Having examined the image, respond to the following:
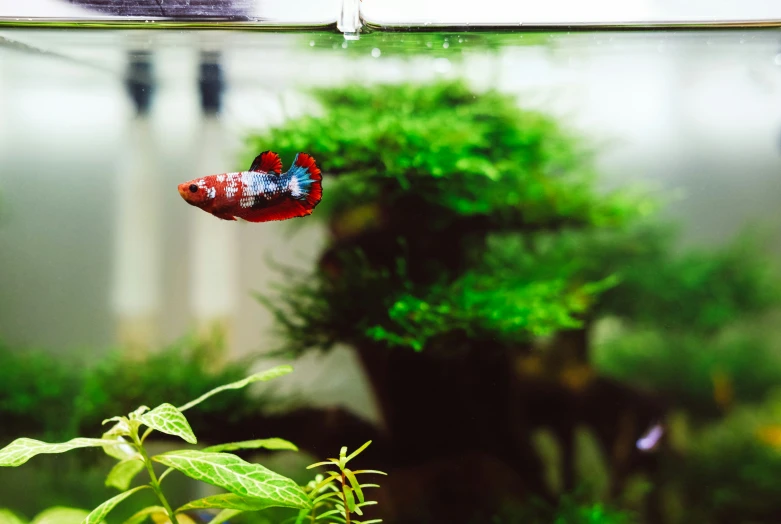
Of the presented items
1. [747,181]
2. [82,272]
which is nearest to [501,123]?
[747,181]

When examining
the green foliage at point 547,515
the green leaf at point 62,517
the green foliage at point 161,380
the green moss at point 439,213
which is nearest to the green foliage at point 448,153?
the green moss at point 439,213

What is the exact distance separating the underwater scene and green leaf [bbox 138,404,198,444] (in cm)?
61

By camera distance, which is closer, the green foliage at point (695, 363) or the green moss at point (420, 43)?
the green moss at point (420, 43)

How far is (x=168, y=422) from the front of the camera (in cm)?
91

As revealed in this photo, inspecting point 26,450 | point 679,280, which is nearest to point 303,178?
point 26,450

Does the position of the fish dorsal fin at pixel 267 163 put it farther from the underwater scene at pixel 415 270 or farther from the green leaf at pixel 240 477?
the green leaf at pixel 240 477

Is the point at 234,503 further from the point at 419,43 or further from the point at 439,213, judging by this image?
the point at 419,43

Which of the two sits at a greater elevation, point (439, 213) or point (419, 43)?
point (419, 43)

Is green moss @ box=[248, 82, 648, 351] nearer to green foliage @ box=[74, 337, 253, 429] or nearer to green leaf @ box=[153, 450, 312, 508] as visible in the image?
green foliage @ box=[74, 337, 253, 429]

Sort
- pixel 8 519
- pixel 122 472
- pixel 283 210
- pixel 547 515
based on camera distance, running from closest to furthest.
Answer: pixel 283 210, pixel 122 472, pixel 8 519, pixel 547 515

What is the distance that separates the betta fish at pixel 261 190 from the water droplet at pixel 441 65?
3.05 feet

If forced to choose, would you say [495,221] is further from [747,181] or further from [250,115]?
[747,181]

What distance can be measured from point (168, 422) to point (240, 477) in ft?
0.60

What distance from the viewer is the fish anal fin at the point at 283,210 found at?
1011 millimetres
